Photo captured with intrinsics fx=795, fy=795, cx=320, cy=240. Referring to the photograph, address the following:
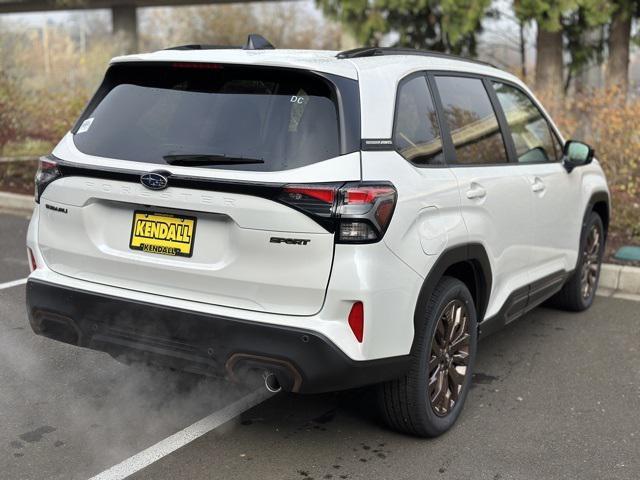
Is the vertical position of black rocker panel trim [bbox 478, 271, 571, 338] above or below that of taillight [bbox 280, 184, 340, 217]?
below

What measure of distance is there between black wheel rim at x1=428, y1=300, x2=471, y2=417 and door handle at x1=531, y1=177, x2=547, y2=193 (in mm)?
1126

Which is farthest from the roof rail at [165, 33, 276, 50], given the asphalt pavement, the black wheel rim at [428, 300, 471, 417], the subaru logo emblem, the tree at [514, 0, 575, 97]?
the tree at [514, 0, 575, 97]

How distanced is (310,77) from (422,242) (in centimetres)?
84

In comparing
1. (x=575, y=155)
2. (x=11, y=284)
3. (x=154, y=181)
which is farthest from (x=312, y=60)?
(x=11, y=284)

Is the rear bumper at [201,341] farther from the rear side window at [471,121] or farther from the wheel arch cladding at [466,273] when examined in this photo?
the rear side window at [471,121]

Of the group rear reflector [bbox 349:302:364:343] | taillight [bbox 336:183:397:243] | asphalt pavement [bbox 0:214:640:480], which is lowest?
asphalt pavement [bbox 0:214:640:480]

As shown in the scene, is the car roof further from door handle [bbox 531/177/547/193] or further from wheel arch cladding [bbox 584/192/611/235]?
wheel arch cladding [bbox 584/192/611/235]

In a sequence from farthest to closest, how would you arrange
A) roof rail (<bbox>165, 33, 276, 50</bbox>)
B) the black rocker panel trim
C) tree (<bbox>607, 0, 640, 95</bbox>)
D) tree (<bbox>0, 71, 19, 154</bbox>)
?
tree (<bbox>607, 0, 640, 95</bbox>), tree (<bbox>0, 71, 19, 154</bbox>), the black rocker panel trim, roof rail (<bbox>165, 33, 276, 50</bbox>)

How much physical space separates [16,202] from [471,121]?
24.5 ft

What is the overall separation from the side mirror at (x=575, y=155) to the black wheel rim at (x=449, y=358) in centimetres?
186

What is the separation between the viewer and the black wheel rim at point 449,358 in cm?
372

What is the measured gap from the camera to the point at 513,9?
11398mm

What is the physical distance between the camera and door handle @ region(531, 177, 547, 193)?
4.67 m

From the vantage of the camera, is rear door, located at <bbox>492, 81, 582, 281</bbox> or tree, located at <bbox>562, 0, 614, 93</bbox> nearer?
rear door, located at <bbox>492, 81, 582, 281</bbox>
